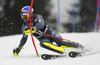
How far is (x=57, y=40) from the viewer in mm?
5266

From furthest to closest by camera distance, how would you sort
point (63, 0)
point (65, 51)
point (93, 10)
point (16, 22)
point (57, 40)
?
1. point (63, 0)
2. point (93, 10)
3. point (16, 22)
4. point (57, 40)
5. point (65, 51)

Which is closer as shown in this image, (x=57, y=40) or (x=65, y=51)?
(x=65, y=51)

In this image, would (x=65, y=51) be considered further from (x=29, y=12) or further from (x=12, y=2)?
(x=12, y=2)

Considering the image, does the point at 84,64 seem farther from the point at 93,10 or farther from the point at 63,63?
the point at 93,10

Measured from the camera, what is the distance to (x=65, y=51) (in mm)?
4828

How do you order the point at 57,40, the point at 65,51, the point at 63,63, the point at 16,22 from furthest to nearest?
the point at 16,22 < the point at 57,40 < the point at 65,51 < the point at 63,63

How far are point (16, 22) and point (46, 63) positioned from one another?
9.27 meters

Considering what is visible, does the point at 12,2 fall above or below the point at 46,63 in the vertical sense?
above

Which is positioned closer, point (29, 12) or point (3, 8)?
point (29, 12)

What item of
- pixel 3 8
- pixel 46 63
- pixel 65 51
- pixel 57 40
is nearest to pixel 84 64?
pixel 46 63

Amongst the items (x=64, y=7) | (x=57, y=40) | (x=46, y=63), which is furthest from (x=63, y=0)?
(x=46, y=63)

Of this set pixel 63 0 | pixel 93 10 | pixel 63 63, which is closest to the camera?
pixel 63 63

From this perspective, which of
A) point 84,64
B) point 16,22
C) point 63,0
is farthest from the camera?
point 63,0

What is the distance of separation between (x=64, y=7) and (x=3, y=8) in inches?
246
